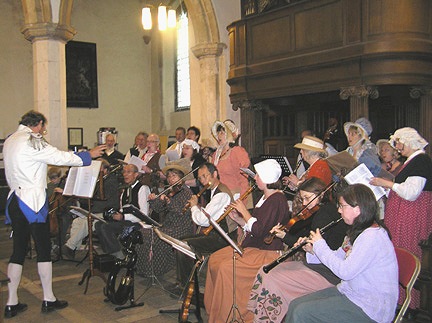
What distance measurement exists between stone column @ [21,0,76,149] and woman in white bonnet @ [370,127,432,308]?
6854 millimetres

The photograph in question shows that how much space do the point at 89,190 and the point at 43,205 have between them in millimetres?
616

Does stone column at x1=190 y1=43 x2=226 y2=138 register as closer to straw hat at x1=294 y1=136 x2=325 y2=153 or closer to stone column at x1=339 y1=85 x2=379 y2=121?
stone column at x1=339 y1=85 x2=379 y2=121

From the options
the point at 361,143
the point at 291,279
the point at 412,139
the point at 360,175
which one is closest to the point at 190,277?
the point at 291,279

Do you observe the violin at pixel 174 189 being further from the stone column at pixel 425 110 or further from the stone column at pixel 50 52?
the stone column at pixel 50 52

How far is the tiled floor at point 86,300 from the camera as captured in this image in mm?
4762

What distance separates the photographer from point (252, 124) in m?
9.21

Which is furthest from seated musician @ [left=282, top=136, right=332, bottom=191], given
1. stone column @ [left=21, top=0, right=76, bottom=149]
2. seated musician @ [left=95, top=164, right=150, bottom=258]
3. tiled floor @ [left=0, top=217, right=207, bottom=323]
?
stone column @ [left=21, top=0, right=76, bottom=149]

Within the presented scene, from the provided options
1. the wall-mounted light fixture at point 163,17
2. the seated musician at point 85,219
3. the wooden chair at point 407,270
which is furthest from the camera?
the wall-mounted light fixture at point 163,17

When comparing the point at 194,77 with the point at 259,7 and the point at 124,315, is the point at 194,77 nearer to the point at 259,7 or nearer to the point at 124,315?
the point at 259,7

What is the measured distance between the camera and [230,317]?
419 centimetres

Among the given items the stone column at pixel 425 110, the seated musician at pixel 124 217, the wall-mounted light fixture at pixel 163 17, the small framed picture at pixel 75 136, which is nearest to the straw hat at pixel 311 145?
the seated musician at pixel 124 217

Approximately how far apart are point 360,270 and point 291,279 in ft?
2.66

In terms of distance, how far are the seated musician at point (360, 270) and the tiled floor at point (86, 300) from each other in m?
1.76

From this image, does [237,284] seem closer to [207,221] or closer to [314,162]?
[207,221]
